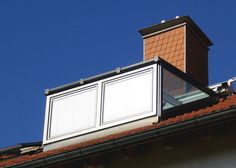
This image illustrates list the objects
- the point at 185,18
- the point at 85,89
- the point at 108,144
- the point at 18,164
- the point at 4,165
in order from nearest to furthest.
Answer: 1. the point at 108,144
2. the point at 18,164
3. the point at 4,165
4. the point at 85,89
5. the point at 185,18

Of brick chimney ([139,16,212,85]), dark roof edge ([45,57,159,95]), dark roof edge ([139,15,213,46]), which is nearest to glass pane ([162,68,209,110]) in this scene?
dark roof edge ([45,57,159,95])

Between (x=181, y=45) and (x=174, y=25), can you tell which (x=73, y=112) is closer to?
(x=181, y=45)

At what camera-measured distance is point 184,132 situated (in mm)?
11586

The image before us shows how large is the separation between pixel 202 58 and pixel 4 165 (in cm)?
676

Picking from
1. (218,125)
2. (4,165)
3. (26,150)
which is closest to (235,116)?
(218,125)

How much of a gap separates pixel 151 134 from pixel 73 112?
358 centimetres

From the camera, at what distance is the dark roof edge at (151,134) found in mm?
11180

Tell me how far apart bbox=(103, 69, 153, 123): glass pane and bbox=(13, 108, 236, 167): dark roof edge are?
1710mm

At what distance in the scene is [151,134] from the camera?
11758mm

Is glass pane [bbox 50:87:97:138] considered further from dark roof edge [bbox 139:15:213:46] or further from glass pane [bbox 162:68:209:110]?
dark roof edge [bbox 139:15:213:46]

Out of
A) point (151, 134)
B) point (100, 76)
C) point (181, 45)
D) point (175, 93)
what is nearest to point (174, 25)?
point (181, 45)

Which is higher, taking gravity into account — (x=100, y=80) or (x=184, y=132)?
(x=100, y=80)

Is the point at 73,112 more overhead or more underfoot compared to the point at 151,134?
more overhead

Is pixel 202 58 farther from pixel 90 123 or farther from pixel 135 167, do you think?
pixel 135 167
